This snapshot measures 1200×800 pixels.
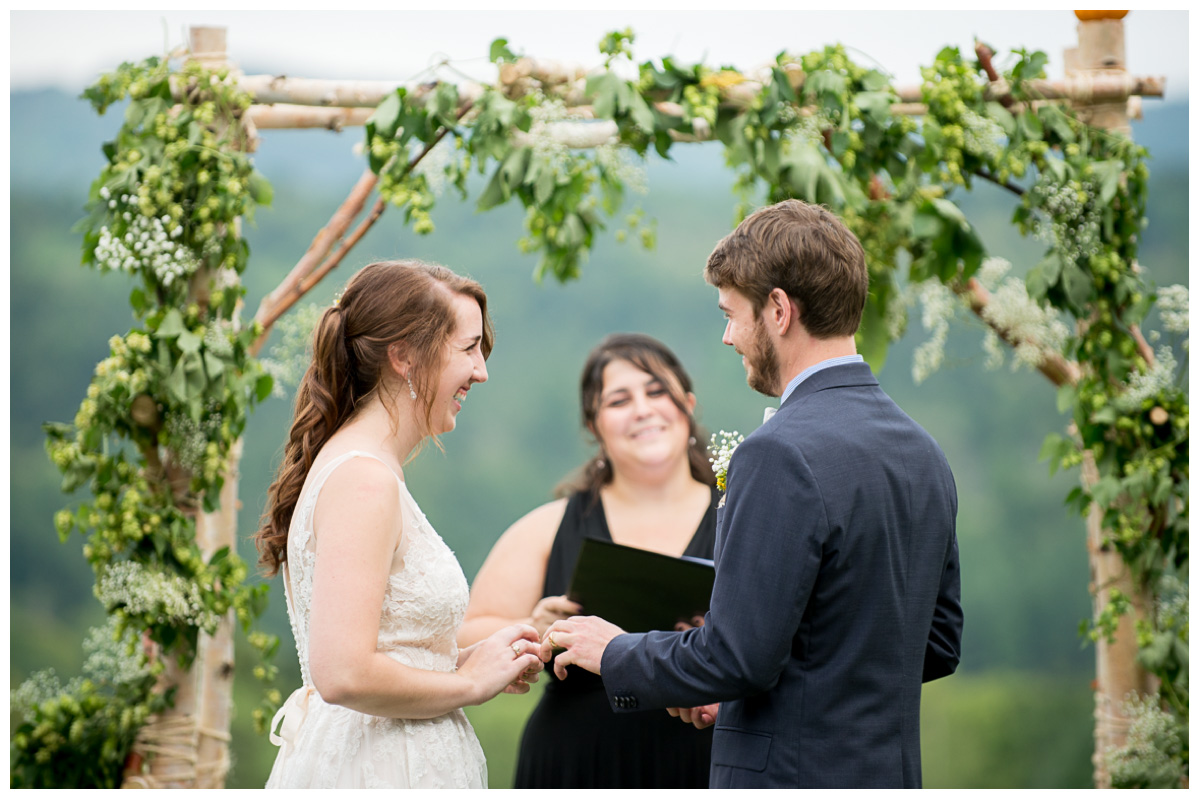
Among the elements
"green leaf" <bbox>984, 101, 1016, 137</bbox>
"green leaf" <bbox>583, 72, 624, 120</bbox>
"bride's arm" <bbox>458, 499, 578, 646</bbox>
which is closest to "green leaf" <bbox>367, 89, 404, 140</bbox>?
"green leaf" <bbox>583, 72, 624, 120</bbox>

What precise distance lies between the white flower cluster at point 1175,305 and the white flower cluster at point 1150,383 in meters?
0.07

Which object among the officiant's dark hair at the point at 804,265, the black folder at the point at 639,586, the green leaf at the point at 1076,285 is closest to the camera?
the officiant's dark hair at the point at 804,265

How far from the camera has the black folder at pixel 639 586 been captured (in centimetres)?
194

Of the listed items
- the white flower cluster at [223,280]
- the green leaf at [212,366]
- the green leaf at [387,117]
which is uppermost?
the green leaf at [387,117]

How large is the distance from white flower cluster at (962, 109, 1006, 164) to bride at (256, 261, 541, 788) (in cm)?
164

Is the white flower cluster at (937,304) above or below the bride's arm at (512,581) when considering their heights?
above

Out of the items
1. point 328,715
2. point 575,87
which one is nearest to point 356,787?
point 328,715

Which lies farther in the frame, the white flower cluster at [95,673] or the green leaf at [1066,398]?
the green leaf at [1066,398]

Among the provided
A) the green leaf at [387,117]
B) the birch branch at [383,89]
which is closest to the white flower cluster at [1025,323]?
the birch branch at [383,89]

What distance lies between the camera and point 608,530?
107 inches

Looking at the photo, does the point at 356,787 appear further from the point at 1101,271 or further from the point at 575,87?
the point at 1101,271

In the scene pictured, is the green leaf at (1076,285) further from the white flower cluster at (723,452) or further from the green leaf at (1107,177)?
the white flower cluster at (723,452)

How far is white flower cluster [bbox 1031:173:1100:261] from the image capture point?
2668 millimetres
